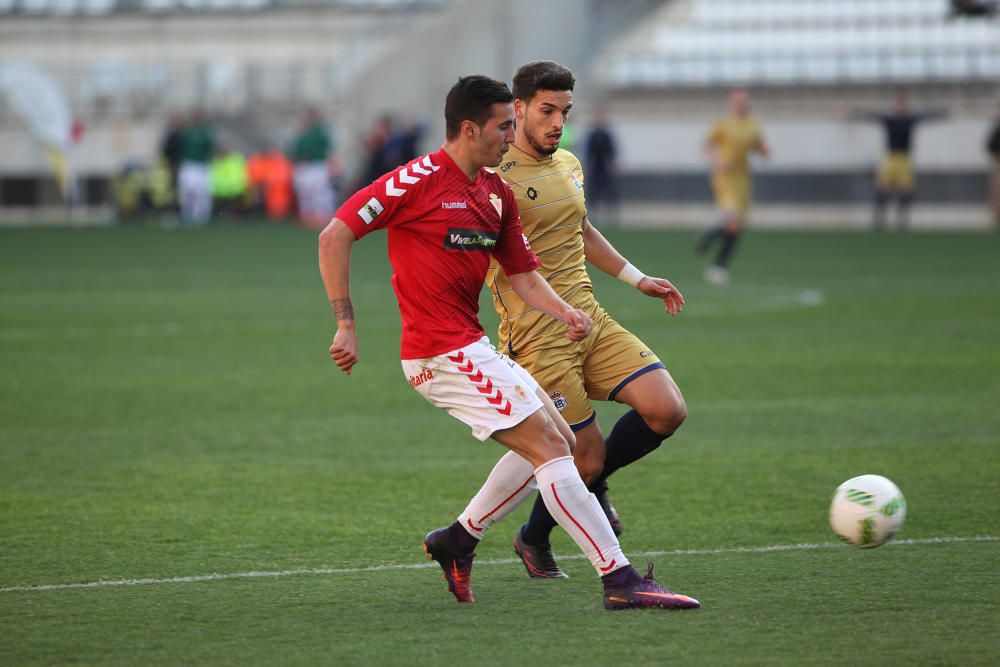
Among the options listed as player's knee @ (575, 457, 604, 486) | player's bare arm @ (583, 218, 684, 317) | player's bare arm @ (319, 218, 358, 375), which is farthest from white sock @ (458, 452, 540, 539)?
player's bare arm @ (583, 218, 684, 317)

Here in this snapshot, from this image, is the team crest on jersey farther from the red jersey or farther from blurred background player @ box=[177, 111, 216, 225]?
blurred background player @ box=[177, 111, 216, 225]

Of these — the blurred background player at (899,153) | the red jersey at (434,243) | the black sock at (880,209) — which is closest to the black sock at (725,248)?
the blurred background player at (899,153)

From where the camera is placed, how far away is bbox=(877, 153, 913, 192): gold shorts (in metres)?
32.0

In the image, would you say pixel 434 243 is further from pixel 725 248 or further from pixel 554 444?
pixel 725 248

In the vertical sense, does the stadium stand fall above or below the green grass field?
below

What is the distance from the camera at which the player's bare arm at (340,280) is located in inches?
215

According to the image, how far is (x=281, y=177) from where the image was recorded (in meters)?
39.8

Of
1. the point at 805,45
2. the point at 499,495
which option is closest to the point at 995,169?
the point at 805,45

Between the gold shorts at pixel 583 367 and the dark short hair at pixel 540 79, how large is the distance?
3.02 feet

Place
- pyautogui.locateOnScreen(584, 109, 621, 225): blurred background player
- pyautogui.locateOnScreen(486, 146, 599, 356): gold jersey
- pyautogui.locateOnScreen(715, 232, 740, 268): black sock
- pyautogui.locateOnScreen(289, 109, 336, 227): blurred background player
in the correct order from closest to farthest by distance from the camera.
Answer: pyautogui.locateOnScreen(486, 146, 599, 356): gold jersey < pyautogui.locateOnScreen(715, 232, 740, 268): black sock < pyautogui.locateOnScreen(584, 109, 621, 225): blurred background player < pyautogui.locateOnScreen(289, 109, 336, 227): blurred background player

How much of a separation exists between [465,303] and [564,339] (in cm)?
73

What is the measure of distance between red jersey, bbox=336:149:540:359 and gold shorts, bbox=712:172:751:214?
15144 millimetres

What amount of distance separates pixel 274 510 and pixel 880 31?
109ft

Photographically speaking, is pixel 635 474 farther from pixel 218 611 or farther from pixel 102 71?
pixel 102 71
